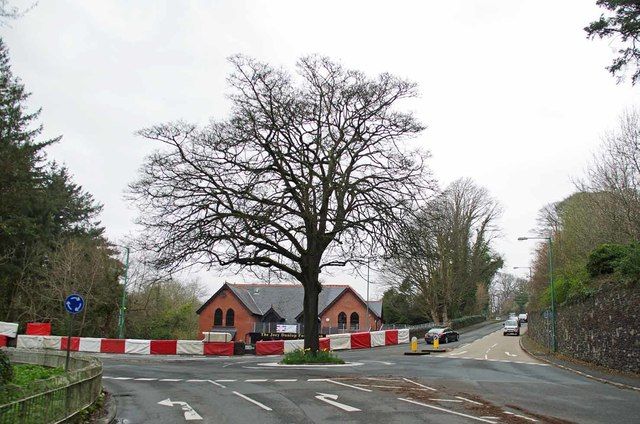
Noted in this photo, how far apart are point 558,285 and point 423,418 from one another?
30.8 meters

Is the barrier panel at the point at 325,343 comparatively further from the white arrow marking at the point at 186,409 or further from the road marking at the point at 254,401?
the white arrow marking at the point at 186,409

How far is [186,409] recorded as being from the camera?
42.6 feet

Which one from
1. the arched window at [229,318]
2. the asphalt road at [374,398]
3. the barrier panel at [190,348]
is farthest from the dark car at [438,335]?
the asphalt road at [374,398]

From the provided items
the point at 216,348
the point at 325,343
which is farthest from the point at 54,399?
the point at 325,343

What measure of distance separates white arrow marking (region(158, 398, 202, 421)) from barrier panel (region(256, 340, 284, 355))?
3010cm

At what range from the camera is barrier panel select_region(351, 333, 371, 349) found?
161 ft

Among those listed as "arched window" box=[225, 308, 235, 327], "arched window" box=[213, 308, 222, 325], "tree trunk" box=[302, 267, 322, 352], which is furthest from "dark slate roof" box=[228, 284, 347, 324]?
"tree trunk" box=[302, 267, 322, 352]

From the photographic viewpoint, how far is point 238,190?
26953 millimetres

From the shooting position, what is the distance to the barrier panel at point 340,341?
4772 centimetres

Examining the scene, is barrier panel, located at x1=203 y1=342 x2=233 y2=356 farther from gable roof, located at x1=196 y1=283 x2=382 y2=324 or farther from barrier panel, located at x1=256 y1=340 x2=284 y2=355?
gable roof, located at x1=196 y1=283 x2=382 y2=324

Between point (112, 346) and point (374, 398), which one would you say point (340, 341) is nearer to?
point (112, 346)

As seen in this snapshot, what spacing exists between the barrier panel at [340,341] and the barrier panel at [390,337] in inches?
236

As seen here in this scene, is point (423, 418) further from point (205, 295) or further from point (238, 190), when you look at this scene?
point (205, 295)

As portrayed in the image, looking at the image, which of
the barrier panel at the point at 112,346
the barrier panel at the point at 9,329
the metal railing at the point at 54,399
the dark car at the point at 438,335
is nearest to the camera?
the metal railing at the point at 54,399
